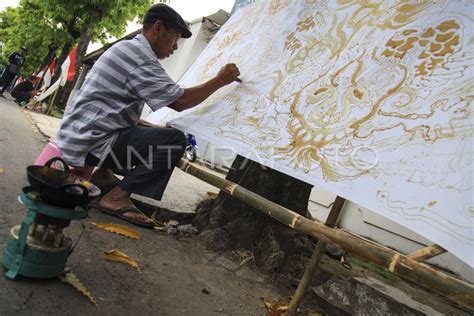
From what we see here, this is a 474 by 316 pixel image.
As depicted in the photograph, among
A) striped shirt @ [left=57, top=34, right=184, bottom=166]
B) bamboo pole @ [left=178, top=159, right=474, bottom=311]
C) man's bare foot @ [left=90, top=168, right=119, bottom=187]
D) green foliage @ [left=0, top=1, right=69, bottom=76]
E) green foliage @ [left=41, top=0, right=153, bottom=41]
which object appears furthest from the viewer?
green foliage @ [left=0, top=1, right=69, bottom=76]

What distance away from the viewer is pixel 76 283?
1555 mm

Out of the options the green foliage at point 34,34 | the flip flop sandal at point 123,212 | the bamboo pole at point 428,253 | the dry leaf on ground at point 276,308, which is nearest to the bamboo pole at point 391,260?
the bamboo pole at point 428,253

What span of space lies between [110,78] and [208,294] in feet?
4.88

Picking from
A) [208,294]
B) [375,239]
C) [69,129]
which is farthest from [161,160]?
[375,239]

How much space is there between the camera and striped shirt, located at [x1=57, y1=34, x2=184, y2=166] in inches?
90.1

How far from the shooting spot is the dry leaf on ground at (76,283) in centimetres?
152

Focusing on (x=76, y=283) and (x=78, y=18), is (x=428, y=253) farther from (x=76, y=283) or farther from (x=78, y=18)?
(x=78, y=18)

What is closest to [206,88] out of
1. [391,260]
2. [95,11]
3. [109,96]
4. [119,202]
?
[109,96]

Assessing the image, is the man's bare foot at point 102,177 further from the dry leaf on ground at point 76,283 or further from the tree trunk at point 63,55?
the tree trunk at point 63,55

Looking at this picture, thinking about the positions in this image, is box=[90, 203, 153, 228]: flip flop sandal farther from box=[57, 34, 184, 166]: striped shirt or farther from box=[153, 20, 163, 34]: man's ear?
box=[153, 20, 163, 34]: man's ear

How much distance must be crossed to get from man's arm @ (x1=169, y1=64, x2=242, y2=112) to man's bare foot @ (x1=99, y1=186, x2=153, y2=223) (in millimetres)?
827

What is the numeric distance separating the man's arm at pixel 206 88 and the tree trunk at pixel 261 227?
30.1 inches

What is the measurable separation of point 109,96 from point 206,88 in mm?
651

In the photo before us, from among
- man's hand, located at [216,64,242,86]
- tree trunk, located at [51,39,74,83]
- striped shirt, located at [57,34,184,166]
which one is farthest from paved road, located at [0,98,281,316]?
tree trunk, located at [51,39,74,83]
